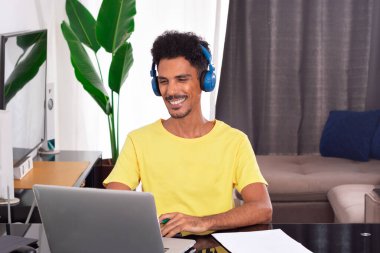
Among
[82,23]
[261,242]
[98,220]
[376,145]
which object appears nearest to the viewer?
[98,220]

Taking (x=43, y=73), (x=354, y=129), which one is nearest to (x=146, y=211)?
(x=43, y=73)

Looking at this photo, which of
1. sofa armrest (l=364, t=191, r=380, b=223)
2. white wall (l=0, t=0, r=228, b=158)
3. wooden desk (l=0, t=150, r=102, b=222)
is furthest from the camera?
white wall (l=0, t=0, r=228, b=158)

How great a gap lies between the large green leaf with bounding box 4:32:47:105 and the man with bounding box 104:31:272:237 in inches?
34.6

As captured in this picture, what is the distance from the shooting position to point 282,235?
202 cm

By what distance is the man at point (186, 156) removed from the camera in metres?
2.39

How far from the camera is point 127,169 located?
7.94 ft

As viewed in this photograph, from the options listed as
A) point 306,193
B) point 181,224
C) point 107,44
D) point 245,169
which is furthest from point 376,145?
point 181,224

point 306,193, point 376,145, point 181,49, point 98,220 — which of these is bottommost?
point 306,193

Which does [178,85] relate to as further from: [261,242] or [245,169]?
[261,242]

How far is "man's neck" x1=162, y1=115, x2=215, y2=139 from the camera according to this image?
2455 mm

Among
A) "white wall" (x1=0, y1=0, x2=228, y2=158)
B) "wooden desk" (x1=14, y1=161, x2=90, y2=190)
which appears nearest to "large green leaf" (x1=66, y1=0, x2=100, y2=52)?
"white wall" (x1=0, y1=0, x2=228, y2=158)

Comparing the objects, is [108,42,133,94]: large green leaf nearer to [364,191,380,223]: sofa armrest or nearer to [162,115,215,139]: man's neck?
[364,191,380,223]: sofa armrest

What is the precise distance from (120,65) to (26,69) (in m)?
0.98

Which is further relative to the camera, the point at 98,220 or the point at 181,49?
the point at 181,49
